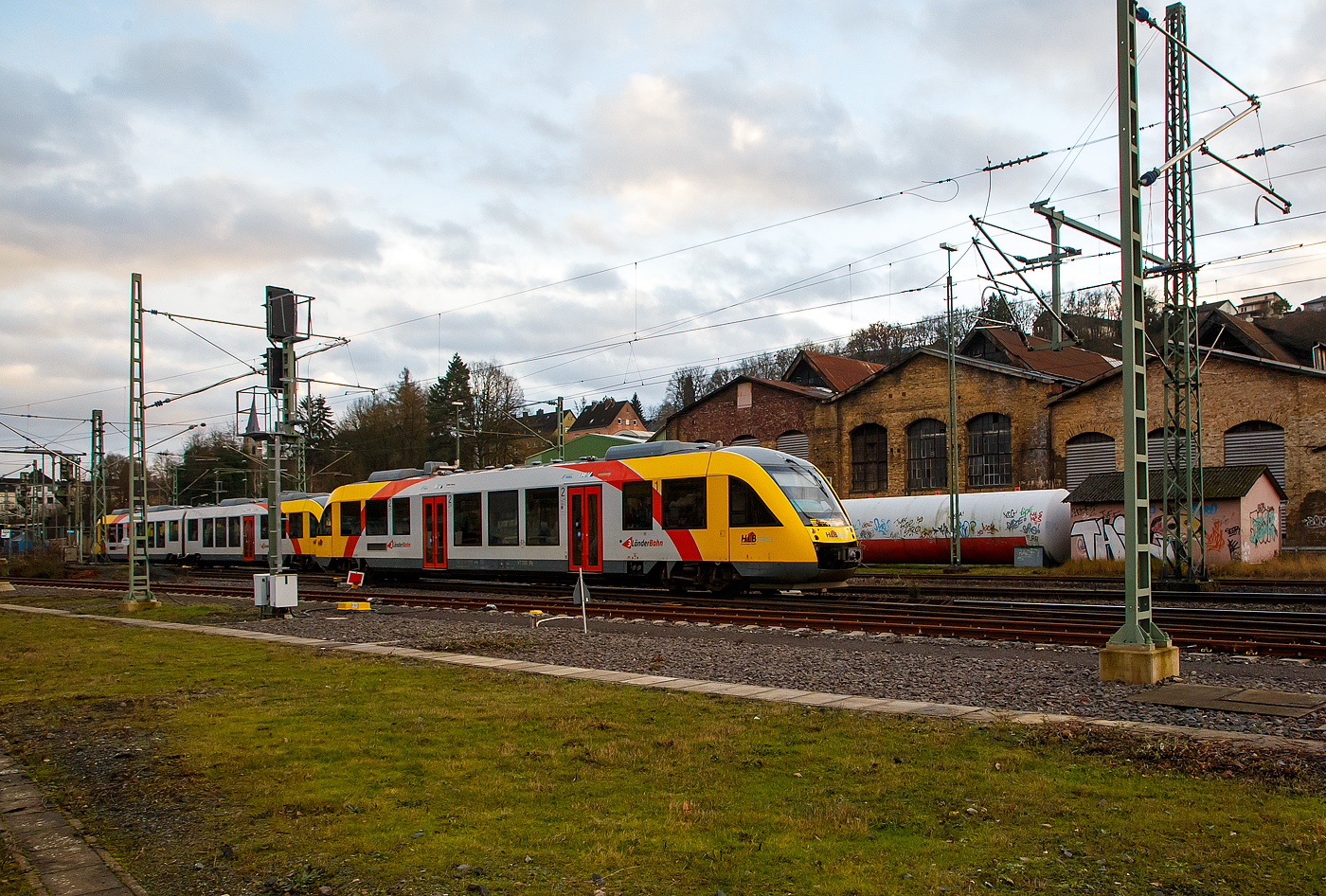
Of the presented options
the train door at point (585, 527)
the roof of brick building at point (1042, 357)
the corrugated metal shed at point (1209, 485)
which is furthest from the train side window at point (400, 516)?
the roof of brick building at point (1042, 357)

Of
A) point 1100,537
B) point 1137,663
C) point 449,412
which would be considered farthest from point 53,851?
point 449,412

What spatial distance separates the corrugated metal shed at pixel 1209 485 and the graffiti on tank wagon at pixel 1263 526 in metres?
1.00

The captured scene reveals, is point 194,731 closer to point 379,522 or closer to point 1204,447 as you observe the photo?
point 379,522

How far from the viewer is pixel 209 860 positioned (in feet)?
15.5

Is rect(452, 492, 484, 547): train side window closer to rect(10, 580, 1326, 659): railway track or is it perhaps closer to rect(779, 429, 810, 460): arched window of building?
rect(10, 580, 1326, 659): railway track

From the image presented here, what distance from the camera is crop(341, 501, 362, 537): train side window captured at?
29953 mm

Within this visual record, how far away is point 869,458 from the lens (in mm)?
46000

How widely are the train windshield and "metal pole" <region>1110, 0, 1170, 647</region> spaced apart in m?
8.97

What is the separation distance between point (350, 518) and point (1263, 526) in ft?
92.2

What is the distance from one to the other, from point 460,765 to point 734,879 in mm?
2678

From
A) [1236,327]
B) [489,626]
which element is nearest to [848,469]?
[1236,327]

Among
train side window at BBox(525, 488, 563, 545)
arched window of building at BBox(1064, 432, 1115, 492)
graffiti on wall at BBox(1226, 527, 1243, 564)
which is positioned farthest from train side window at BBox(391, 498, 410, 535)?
arched window of building at BBox(1064, 432, 1115, 492)

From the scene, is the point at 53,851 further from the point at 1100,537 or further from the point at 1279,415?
the point at 1279,415

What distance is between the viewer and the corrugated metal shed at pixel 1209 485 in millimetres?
28114
